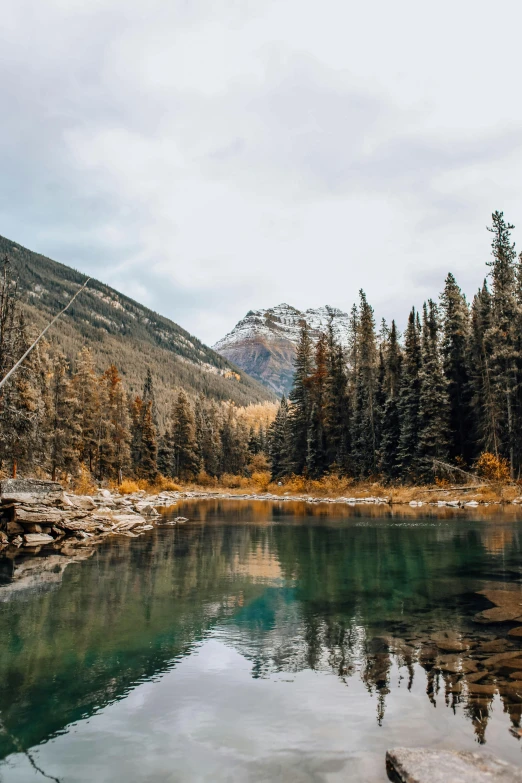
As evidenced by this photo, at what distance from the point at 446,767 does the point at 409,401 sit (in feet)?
147

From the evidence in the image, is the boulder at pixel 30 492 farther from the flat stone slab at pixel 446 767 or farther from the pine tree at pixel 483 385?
the pine tree at pixel 483 385

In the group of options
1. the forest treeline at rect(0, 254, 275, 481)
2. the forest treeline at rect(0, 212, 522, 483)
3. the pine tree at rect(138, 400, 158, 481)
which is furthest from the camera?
Answer: the pine tree at rect(138, 400, 158, 481)

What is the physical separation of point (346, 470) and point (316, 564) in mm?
39758

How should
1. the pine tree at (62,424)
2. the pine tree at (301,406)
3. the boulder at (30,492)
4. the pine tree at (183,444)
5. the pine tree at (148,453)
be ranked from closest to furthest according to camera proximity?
the boulder at (30,492), the pine tree at (62,424), the pine tree at (301,406), the pine tree at (148,453), the pine tree at (183,444)

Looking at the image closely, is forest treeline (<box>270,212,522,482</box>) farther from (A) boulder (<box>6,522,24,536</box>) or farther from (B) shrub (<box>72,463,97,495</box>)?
(A) boulder (<box>6,522,24,536</box>)

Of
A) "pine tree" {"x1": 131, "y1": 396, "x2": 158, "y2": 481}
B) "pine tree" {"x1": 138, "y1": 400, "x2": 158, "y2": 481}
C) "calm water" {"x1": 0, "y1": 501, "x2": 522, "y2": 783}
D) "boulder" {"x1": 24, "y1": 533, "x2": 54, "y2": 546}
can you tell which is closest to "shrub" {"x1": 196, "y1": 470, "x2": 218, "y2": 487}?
"pine tree" {"x1": 131, "y1": 396, "x2": 158, "y2": 481}

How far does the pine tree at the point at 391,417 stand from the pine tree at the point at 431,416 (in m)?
3.07

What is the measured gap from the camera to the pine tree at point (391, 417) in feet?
162

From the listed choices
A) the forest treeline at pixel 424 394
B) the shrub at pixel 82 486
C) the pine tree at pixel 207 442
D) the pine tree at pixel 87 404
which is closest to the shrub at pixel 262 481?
the forest treeline at pixel 424 394

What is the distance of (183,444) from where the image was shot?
86688mm

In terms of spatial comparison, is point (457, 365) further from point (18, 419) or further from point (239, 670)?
point (239, 670)

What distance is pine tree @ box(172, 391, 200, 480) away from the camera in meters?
86.6

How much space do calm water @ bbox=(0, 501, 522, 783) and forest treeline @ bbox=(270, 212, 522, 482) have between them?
26.8m

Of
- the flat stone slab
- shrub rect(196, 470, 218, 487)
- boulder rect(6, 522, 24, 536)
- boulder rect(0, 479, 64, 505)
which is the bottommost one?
shrub rect(196, 470, 218, 487)
